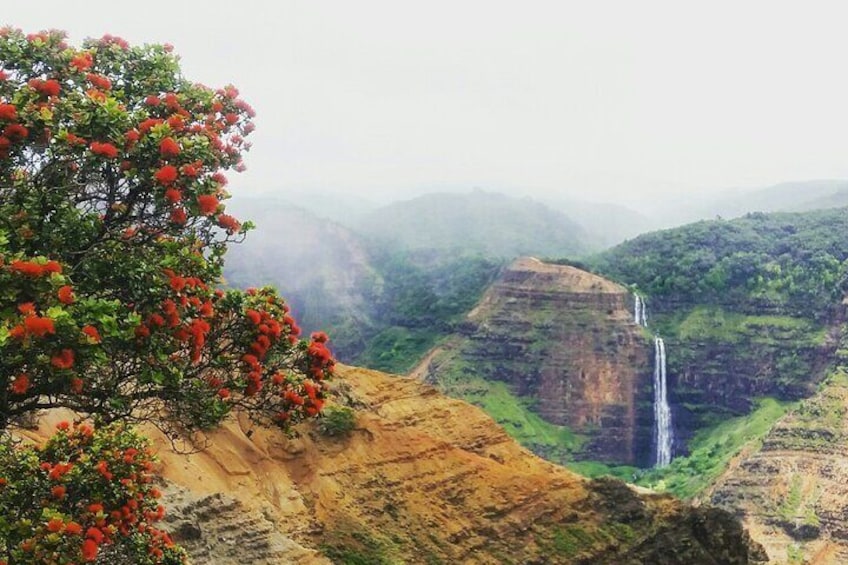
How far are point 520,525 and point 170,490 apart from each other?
41.7 ft

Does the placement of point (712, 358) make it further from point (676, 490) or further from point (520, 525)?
point (520, 525)

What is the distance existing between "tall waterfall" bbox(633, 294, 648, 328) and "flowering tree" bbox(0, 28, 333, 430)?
99488mm

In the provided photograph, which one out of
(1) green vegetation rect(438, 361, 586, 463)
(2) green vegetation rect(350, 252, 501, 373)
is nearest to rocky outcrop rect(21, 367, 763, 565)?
(1) green vegetation rect(438, 361, 586, 463)

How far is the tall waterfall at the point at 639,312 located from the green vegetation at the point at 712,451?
51.0 ft

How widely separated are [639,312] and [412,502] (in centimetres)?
8523

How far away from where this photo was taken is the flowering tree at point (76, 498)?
9617 millimetres

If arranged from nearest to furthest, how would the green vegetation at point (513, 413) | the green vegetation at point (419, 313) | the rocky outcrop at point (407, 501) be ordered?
the rocky outcrop at point (407, 501)
the green vegetation at point (513, 413)
the green vegetation at point (419, 313)

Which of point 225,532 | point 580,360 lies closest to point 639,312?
point 580,360

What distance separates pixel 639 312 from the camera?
10775 cm

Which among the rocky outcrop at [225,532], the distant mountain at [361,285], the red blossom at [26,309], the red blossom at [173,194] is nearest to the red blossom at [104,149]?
the red blossom at [173,194]

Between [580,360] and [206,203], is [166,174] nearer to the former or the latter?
[206,203]

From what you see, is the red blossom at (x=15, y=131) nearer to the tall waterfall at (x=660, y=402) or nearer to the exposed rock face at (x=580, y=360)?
the exposed rock face at (x=580, y=360)

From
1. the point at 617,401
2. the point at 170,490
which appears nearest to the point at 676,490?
the point at 617,401

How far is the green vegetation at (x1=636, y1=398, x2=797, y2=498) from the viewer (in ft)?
259
